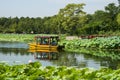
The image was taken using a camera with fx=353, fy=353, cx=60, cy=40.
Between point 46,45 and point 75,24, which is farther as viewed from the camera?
point 75,24

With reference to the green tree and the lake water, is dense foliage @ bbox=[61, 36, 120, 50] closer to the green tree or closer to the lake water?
the lake water

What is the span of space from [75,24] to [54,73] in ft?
176

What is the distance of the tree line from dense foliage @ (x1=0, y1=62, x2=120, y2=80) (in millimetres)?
38343

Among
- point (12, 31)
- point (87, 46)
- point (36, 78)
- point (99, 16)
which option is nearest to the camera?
point (36, 78)

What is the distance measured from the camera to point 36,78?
5.87 metres

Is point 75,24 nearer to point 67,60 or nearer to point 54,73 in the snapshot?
point 67,60

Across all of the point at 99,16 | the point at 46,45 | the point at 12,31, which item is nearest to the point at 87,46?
the point at 46,45

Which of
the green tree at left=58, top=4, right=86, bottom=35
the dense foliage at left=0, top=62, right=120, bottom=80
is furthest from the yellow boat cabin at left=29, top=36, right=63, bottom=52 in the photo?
the green tree at left=58, top=4, right=86, bottom=35

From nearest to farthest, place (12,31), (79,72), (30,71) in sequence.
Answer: (79,72) < (30,71) < (12,31)

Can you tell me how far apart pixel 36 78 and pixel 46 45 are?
2307 cm

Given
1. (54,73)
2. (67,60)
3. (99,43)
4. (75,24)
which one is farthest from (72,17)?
(54,73)

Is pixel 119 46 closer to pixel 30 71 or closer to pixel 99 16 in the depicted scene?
pixel 30 71

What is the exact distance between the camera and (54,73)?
672cm

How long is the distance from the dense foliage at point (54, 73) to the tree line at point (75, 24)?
126ft
